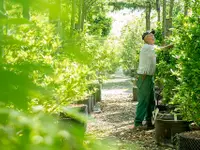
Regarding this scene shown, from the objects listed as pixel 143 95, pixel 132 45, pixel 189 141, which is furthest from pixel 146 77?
pixel 132 45

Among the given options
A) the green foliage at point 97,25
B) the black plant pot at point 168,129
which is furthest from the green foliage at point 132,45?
the black plant pot at point 168,129

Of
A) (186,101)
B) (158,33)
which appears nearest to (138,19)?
(158,33)

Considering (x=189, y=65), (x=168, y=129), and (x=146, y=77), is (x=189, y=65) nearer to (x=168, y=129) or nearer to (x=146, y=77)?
(x=168, y=129)

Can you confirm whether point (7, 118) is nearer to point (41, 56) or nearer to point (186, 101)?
point (41, 56)

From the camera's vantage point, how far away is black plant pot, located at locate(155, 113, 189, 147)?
22.1 feet

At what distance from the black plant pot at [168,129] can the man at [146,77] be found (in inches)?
56.1

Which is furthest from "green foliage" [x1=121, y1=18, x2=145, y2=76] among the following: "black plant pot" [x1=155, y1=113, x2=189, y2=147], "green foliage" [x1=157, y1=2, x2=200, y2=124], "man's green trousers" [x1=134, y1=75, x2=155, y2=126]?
"green foliage" [x1=157, y1=2, x2=200, y2=124]

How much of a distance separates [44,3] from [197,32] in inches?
217

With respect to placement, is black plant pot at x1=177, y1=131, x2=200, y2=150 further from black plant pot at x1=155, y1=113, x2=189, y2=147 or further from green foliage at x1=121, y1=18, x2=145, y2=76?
green foliage at x1=121, y1=18, x2=145, y2=76

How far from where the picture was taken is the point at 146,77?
27.6 ft

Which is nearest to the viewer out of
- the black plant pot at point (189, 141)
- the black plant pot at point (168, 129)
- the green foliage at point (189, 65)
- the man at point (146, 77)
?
the black plant pot at point (189, 141)

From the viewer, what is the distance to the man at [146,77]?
328 inches

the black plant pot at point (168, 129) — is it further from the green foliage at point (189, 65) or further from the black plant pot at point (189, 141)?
the black plant pot at point (189, 141)

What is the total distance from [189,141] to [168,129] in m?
1.28
